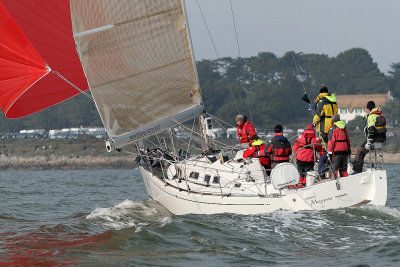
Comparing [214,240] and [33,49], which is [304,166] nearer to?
[214,240]

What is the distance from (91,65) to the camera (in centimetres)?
993

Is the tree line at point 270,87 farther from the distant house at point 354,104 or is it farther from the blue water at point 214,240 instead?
the blue water at point 214,240

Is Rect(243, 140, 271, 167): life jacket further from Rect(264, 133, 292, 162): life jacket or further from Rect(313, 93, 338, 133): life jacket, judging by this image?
Rect(313, 93, 338, 133): life jacket

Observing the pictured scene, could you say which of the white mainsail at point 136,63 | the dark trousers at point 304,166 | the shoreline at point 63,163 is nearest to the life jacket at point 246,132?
the white mainsail at point 136,63

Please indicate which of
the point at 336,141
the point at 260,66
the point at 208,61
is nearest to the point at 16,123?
the point at 208,61

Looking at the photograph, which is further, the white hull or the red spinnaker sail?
the red spinnaker sail

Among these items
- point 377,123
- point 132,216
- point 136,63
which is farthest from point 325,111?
point 132,216

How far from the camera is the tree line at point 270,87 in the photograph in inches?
2613

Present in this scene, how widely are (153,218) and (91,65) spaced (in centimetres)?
240

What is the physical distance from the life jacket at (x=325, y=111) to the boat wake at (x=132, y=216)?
106 inches

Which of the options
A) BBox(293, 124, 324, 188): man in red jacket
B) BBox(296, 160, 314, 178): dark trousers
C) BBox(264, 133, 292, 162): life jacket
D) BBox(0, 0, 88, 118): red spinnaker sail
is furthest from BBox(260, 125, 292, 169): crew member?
BBox(0, 0, 88, 118): red spinnaker sail

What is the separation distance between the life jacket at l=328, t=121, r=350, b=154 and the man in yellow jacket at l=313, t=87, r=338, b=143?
2.93 feet

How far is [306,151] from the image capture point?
9977 millimetres

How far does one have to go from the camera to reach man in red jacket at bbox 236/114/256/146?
10883mm
